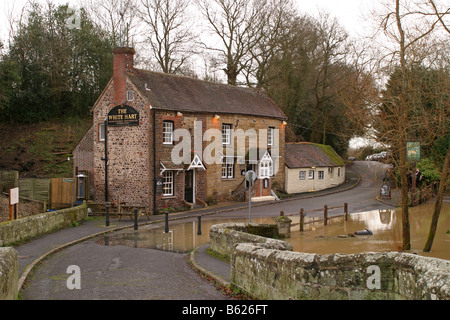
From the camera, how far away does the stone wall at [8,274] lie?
6809 millimetres

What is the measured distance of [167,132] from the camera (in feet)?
88.8

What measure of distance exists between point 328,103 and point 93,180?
28017mm

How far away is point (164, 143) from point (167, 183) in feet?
8.25

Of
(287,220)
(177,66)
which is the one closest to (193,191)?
(287,220)

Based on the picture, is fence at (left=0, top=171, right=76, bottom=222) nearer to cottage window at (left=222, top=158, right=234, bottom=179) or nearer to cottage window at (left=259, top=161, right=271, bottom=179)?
cottage window at (left=222, top=158, right=234, bottom=179)

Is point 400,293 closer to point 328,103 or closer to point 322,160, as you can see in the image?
point 322,160

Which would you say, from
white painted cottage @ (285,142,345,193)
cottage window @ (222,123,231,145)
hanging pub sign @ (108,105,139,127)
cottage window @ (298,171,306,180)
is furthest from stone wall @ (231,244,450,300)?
cottage window @ (298,171,306,180)

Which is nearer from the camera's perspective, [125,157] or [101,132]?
[125,157]

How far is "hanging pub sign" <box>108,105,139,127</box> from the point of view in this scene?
87.0 feet

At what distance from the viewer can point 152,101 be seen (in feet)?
A: 85.7

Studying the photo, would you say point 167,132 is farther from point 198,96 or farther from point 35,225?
point 35,225

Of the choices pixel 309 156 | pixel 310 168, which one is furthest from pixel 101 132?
pixel 309 156

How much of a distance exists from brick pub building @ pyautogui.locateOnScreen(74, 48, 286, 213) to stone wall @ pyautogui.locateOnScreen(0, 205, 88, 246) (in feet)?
19.0

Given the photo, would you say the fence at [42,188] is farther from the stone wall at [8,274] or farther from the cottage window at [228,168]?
the stone wall at [8,274]
